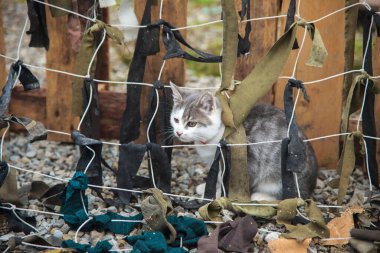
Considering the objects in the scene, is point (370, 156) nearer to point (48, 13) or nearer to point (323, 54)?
point (323, 54)

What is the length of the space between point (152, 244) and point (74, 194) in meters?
0.54

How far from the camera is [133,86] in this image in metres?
3.16

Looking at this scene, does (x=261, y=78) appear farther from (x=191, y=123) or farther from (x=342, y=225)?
(x=342, y=225)

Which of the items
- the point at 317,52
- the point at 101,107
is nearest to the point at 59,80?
the point at 101,107

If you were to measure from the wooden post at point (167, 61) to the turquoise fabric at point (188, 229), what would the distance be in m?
0.92

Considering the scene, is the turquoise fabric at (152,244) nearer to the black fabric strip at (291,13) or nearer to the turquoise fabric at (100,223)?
the turquoise fabric at (100,223)

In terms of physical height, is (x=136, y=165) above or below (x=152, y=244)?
above

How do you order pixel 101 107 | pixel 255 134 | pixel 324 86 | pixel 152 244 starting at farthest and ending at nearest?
pixel 101 107
pixel 324 86
pixel 255 134
pixel 152 244

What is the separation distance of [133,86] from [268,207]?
930 mm

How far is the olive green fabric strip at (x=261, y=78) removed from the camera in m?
2.85

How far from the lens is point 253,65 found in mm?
3436

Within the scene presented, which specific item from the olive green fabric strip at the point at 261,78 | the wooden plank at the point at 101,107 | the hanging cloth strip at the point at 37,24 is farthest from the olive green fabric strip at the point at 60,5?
the olive green fabric strip at the point at 261,78

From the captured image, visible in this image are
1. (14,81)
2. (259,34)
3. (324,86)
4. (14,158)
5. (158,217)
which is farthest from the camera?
(14,158)

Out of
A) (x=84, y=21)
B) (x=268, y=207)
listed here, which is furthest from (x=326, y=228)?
(x=84, y=21)
